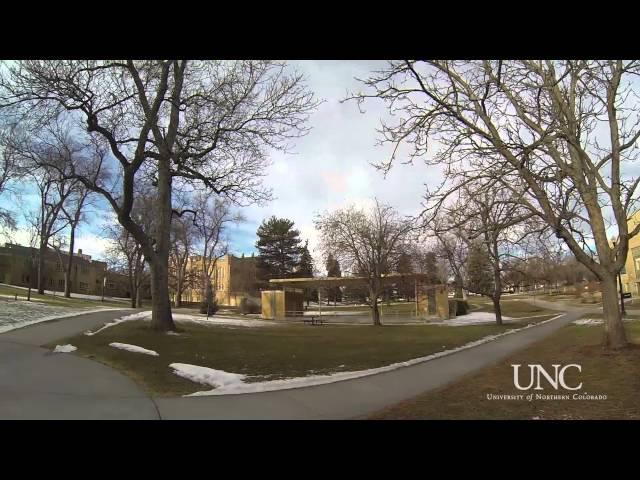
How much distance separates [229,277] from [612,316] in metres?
39.1

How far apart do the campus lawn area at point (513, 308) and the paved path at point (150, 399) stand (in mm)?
16431

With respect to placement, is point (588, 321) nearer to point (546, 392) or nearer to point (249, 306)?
point (546, 392)

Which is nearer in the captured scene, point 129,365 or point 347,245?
point 129,365

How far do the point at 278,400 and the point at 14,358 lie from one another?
6635mm

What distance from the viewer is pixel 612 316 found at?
1056cm

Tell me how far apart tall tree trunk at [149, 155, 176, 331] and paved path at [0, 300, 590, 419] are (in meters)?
5.82

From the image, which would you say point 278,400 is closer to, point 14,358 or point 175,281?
point 14,358

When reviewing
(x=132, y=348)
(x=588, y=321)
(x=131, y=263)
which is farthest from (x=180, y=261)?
(x=588, y=321)

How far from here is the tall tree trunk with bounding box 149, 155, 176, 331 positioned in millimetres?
16172

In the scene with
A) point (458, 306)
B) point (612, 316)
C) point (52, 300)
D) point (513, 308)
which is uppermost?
point (52, 300)

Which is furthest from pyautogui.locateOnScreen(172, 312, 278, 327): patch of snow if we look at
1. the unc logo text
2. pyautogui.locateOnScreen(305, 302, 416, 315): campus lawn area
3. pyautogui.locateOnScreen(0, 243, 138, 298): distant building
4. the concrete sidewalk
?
pyautogui.locateOnScreen(305, 302, 416, 315): campus lawn area
